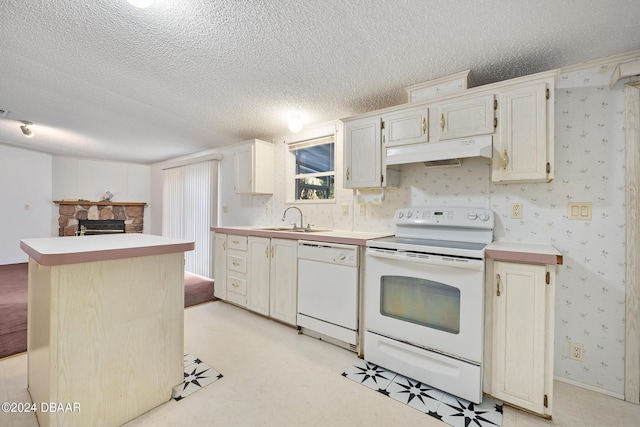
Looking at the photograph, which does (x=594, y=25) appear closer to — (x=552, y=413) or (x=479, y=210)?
(x=479, y=210)

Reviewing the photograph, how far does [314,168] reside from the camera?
348 cm

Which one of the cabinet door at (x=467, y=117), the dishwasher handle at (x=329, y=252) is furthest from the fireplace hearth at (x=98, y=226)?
the cabinet door at (x=467, y=117)

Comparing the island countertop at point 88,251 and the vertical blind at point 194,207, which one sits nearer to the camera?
the island countertop at point 88,251

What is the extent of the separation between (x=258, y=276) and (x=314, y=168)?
147cm

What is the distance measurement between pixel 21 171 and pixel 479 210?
7.55m

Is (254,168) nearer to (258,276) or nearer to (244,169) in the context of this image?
(244,169)

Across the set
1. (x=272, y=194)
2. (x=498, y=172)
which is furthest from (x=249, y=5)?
(x=272, y=194)

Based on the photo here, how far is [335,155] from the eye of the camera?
3.13 meters

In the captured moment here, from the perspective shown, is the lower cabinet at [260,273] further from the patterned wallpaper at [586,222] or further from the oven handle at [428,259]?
the patterned wallpaper at [586,222]

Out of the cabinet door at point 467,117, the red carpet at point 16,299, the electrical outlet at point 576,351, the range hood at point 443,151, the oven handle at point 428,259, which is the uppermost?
the cabinet door at point 467,117

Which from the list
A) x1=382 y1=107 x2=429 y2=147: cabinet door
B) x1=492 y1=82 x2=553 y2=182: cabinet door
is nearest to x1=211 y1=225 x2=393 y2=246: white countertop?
x1=382 y1=107 x2=429 y2=147: cabinet door

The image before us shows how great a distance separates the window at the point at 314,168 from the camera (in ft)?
Answer: 10.8

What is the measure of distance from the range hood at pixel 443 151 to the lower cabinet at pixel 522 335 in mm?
762

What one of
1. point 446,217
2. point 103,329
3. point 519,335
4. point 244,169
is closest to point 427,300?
point 519,335
